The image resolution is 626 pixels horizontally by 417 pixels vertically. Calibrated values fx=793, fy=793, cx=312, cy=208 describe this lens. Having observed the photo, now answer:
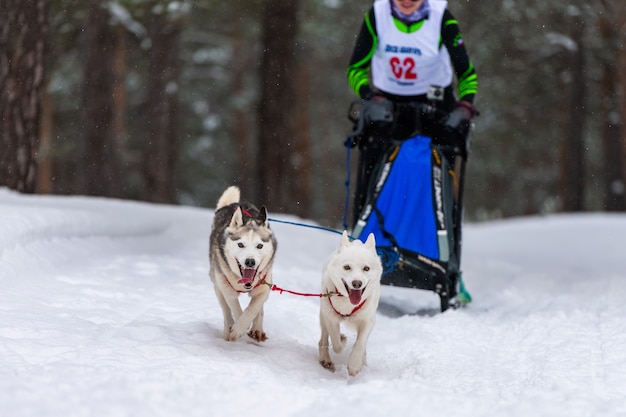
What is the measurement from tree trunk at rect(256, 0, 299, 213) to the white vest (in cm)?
524

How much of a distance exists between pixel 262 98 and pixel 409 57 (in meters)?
5.76

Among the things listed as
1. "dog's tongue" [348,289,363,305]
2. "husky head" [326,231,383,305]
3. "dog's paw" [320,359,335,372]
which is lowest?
"dog's paw" [320,359,335,372]

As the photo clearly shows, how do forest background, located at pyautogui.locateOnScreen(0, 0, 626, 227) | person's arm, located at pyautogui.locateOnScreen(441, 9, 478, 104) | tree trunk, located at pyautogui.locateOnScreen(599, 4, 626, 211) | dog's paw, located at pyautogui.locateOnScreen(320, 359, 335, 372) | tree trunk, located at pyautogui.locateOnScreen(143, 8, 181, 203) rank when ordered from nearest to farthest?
1. dog's paw, located at pyautogui.locateOnScreen(320, 359, 335, 372)
2. person's arm, located at pyautogui.locateOnScreen(441, 9, 478, 104)
3. forest background, located at pyautogui.locateOnScreen(0, 0, 626, 227)
4. tree trunk, located at pyautogui.locateOnScreen(143, 8, 181, 203)
5. tree trunk, located at pyautogui.locateOnScreen(599, 4, 626, 211)

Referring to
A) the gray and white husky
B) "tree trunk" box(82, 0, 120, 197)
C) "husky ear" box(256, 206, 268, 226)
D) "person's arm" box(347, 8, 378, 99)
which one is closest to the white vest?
"person's arm" box(347, 8, 378, 99)

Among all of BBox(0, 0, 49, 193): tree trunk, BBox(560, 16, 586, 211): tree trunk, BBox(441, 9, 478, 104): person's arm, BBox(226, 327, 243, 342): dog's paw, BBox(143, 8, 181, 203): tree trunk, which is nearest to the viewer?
BBox(226, 327, 243, 342): dog's paw

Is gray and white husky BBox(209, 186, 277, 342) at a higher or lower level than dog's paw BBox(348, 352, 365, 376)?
higher

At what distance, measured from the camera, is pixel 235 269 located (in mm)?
4633

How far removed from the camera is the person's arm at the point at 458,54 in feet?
21.2

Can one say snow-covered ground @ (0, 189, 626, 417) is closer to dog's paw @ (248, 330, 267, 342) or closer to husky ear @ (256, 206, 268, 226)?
dog's paw @ (248, 330, 267, 342)

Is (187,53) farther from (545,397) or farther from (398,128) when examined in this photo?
(545,397)

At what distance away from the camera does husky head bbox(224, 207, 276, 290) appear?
4.50 m

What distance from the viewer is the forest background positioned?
11.9m

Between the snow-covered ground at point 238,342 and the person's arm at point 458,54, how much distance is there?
6.09ft

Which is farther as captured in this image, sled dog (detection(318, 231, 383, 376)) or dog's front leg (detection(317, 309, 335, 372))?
dog's front leg (detection(317, 309, 335, 372))
